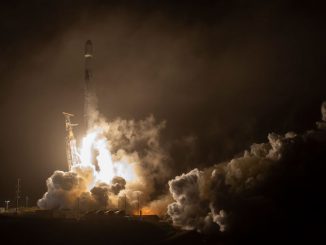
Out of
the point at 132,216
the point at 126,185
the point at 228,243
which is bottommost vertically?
the point at 228,243

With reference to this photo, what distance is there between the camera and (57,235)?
143750mm

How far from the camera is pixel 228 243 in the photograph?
483 ft

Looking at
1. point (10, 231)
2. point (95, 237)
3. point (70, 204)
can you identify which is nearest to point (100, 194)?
point (70, 204)

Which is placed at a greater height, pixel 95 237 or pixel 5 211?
pixel 5 211

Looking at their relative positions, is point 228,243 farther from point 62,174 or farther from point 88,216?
point 62,174

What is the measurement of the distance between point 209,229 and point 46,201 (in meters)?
57.1

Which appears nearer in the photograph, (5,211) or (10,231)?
(10,231)

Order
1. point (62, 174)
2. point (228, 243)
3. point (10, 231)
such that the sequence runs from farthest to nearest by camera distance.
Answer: point (62, 174) → point (228, 243) → point (10, 231)

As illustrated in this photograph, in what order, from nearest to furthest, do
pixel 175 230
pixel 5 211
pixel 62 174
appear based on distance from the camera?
pixel 175 230
pixel 62 174
pixel 5 211

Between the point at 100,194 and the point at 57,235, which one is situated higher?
the point at 100,194

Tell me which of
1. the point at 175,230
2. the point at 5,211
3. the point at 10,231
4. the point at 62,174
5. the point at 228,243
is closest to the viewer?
the point at 10,231

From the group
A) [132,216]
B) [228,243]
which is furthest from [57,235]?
[228,243]

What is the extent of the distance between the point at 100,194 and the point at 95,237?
26464mm

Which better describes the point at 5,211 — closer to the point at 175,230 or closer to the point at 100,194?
the point at 100,194
